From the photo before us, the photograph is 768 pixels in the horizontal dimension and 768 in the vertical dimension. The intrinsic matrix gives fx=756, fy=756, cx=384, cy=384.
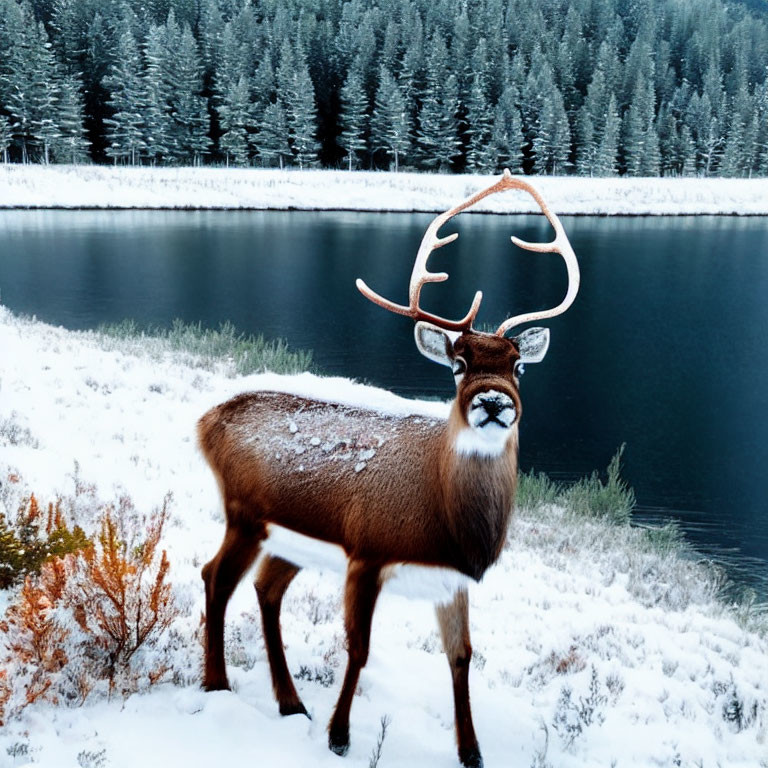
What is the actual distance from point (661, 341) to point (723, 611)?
14.5 metres

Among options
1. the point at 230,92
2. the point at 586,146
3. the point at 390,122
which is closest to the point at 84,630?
the point at 230,92

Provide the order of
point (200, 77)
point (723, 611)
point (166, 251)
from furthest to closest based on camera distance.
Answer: point (200, 77), point (166, 251), point (723, 611)

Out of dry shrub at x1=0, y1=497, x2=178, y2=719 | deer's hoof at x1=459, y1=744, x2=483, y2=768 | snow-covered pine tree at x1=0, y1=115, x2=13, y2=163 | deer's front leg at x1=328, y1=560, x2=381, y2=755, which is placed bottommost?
deer's hoof at x1=459, y1=744, x2=483, y2=768

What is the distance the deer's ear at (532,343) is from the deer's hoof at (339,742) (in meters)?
1.79

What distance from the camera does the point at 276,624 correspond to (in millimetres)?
3605

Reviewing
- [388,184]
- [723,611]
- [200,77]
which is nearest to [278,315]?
[723,611]

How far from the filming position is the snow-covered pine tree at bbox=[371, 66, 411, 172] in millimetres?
64000

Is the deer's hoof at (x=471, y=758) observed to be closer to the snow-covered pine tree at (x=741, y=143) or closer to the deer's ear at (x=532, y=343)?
the deer's ear at (x=532, y=343)

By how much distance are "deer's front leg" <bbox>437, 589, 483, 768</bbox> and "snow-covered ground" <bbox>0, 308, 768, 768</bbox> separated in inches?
4.6

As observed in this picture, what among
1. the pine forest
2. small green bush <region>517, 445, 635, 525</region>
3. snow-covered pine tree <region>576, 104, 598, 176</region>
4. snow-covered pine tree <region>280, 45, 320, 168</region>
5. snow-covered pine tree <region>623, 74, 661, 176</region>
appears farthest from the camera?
snow-covered pine tree <region>623, 74, 661, 176</region>

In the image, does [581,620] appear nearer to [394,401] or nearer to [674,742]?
[674,742]

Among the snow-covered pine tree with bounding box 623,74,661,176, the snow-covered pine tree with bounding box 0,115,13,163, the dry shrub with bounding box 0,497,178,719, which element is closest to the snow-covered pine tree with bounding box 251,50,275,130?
the snow-covered pine tree with bounding box 0,115,13,163

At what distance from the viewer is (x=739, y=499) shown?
10.6 m

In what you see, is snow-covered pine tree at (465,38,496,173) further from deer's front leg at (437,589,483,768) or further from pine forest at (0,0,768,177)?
deer's front leg at (437,589,483,768)
